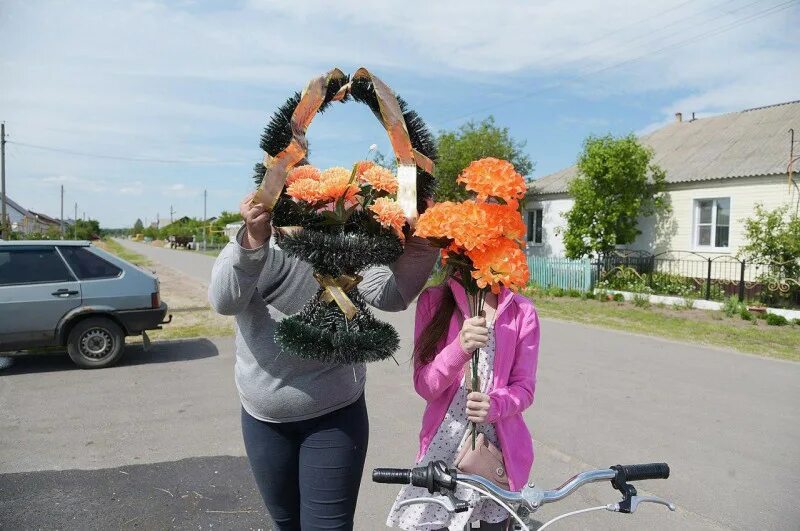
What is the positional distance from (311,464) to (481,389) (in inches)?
26.6

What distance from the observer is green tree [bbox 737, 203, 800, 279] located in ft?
42.3

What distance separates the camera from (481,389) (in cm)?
224

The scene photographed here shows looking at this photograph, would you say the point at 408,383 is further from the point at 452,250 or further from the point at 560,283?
the point at 560,283

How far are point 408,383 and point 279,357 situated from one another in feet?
15.8

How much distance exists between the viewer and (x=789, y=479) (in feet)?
14.1

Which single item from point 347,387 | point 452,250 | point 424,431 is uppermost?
point 452,250

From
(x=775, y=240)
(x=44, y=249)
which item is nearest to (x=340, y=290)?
(x=44, y=249)

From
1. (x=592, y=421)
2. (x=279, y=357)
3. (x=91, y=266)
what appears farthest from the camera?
(x=91, y=266)

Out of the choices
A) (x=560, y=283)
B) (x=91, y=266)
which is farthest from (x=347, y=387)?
(x=560, y=283)

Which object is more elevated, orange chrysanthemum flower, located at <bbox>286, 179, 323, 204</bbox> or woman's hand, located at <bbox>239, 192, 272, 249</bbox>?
orange chrysanthemum flower, located at <bbox>286, 179, 323, 204</bbox>

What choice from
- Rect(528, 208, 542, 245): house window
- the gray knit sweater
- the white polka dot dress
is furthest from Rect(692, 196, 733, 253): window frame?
the gray knit sweater

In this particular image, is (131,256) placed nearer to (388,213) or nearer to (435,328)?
(435,328)

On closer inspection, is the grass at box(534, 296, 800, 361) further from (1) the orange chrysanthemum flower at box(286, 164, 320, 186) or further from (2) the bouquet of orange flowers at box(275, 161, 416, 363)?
(1) the orange chrysanthemum flower at box(286, 164, 320, 186)

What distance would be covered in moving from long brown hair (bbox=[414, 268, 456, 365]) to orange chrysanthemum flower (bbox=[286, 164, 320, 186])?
62cm
